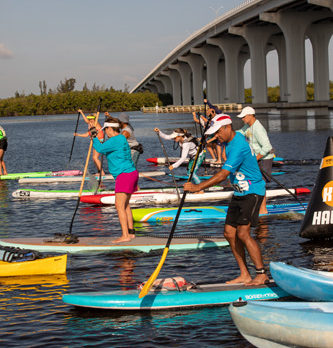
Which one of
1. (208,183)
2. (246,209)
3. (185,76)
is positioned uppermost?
(185,76)

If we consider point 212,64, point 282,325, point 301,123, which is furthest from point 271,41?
point 282,325

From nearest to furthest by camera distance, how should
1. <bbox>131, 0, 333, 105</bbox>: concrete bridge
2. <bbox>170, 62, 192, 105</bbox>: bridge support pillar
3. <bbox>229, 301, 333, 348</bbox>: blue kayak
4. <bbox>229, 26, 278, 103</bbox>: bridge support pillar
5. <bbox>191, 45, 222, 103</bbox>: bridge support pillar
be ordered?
<bbox>229, 301, 333, 348</bbox>: blue kayak, <bbox>131, 0, 333, 105</bbox>: concrete bridge, <bbox>229, 26, 278, 103</bbox>: bridge support pillar, <bbox>191, 45, 222, 103</bbox>: bridge support pillar, <bbox>170, 62, 192, 105</bbox>: bridge support pillar

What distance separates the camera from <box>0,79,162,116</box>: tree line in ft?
514

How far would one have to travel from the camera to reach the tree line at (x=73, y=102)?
6171 inches

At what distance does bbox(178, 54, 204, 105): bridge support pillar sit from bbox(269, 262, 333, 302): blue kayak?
109m

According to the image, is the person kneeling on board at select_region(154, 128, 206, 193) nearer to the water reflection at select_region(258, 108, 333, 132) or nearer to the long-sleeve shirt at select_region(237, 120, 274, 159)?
the long-sleeve shirt at select_region(237, 120, 274, 159)

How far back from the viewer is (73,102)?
15988 centimetres

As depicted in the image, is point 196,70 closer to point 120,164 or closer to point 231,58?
point 231,58

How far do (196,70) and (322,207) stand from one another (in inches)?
4296

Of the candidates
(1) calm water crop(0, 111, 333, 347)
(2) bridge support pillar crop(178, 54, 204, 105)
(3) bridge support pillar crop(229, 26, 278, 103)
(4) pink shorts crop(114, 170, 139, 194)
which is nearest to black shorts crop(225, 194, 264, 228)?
(1) calm water crop(0, 111, 333, 347)

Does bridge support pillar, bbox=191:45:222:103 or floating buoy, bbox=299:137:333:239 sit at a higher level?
bridge support pillar, bbox=191:45:222:103

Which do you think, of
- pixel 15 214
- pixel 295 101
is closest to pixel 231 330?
pixel 15 214

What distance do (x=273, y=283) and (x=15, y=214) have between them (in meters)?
8.91

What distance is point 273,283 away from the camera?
7.46 metres
